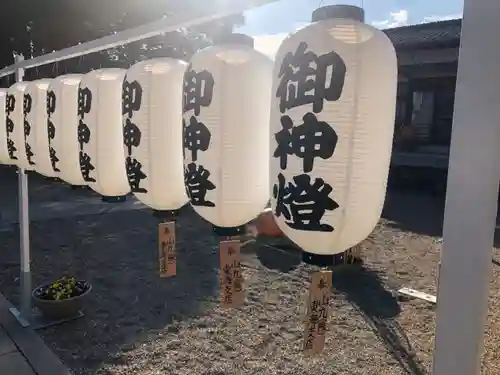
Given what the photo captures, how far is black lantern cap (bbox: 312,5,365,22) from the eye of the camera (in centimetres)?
180

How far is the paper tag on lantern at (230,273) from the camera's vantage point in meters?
2.50

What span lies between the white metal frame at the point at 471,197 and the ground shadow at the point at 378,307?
3471 millimetres

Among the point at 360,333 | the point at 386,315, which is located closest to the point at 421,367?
the point at 360,333

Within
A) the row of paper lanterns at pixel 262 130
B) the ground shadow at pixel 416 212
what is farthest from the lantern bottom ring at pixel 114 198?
the ground shadow at pixel 416 212

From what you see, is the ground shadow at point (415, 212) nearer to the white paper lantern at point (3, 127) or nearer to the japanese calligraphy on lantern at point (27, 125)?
the white paper lantern at point (3, 127)

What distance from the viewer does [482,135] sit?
145 centimetres

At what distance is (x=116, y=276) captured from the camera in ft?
24.0

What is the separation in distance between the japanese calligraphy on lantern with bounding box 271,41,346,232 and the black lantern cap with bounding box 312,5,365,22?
0.16m

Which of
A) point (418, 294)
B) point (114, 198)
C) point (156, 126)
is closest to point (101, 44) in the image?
point (114, 198)

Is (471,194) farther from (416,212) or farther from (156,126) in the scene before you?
(416,212)

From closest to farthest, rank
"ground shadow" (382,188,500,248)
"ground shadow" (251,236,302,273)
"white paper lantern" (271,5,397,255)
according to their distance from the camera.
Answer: "white paper lantern" (271,5,397,255), "ground shadow" (251,236,302,273), "ground shadow" (382,188,500,248)

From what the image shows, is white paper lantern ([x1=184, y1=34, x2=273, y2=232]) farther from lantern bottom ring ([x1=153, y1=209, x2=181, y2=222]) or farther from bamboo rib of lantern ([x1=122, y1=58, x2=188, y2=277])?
lantern bottom ring ([x1=153, y1=209, x2=181, y2=222])

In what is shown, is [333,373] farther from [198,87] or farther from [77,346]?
[198,87]

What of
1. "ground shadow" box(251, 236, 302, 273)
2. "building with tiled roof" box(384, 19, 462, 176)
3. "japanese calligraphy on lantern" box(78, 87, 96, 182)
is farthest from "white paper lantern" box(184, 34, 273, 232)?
"building with tiled roof" box(384, 19, 462, 176)
